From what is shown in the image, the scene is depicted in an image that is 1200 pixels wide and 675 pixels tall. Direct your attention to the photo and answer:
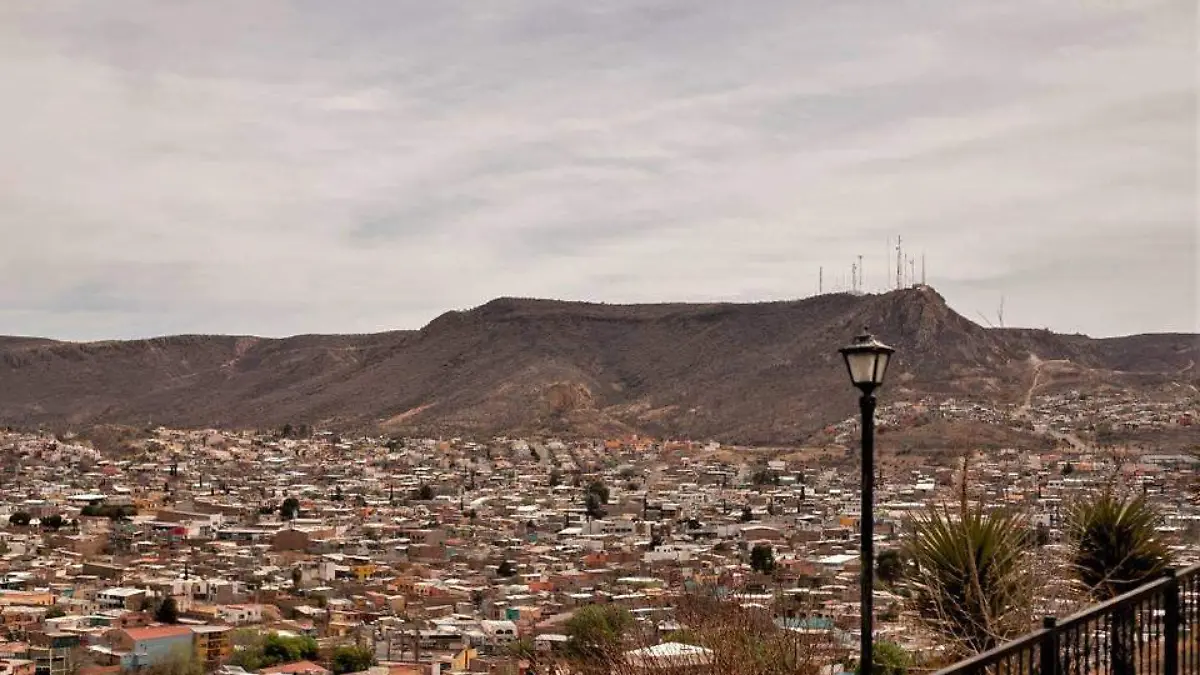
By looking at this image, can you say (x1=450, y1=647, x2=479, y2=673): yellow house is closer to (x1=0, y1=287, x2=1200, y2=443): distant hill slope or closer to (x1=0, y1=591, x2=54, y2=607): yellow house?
(x1=0, y1=591, x2=54, y2=607): yellow house

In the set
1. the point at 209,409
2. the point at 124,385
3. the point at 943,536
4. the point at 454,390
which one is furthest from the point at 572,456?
the point at 943,536

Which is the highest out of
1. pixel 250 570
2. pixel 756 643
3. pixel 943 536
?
pixel 943 536

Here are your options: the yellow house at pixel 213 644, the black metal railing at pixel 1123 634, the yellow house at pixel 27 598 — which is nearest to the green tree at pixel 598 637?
the black metal railing at pixel 1123 634

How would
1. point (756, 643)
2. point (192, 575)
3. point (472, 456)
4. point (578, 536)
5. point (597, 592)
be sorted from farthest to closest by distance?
1. point (472, 456)
2. point (578, 536)
3. point (192, 575)
4. point (597, 592)
5. point (756, 643)

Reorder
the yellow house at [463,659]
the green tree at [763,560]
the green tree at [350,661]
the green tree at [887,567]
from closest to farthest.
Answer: the green tree at [887,567], the green tree at [350,661], the yellow house at [463,659], the green tree at [763,560]

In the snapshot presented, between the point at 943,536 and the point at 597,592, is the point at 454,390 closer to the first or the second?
the point at 597,592

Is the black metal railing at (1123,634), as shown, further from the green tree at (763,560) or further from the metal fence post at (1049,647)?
the green tree at (763,560)
